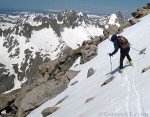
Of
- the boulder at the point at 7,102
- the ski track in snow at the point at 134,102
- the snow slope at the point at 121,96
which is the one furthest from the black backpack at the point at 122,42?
the boulder at the point at 7,102

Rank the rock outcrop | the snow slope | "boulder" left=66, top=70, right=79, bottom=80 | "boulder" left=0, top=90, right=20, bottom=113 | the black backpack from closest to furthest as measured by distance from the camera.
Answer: the snow slope → the black backpack → "boulder" left=66, top=70, right=79, bottom=80 → "boulder" left=0, top=90, right=20, bottom=113 → the rock outcrop

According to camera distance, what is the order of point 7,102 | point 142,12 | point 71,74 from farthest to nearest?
point 142,12, point 7,102, point 71,74

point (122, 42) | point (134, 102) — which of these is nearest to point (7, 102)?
point (122, 42)

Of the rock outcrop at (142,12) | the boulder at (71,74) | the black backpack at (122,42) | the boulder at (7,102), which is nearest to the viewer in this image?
the black backpack at (122,42)

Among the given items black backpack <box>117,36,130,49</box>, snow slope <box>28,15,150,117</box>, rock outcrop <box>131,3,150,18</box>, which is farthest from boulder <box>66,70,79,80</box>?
rock outcrop <box>131,3,150,18</box>

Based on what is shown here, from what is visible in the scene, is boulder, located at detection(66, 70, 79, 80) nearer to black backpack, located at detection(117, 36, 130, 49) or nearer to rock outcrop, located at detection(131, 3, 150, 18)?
black backpack, located at detection(117, 36, 130, 49)

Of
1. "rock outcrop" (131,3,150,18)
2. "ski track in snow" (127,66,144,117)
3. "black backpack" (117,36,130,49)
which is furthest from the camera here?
"rock outcrop" (131,3,150,18)

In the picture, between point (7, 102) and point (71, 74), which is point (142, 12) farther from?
point (7, 102)

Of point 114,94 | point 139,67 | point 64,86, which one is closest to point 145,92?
point 114,94

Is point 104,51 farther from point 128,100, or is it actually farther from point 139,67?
point 128,100

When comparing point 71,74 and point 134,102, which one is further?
point 71,74

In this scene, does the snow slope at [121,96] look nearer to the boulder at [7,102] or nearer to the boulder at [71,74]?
the boulder at [71,74]

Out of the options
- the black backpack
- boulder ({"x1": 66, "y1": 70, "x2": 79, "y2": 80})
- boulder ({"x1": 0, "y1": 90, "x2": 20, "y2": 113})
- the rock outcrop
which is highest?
the rock outcrop

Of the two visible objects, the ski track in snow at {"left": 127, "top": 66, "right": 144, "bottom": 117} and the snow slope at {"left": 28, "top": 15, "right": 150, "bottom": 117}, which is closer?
the ski track in snow at {"left": 127, "top": 66, "right": 144, "bottom": 117}
